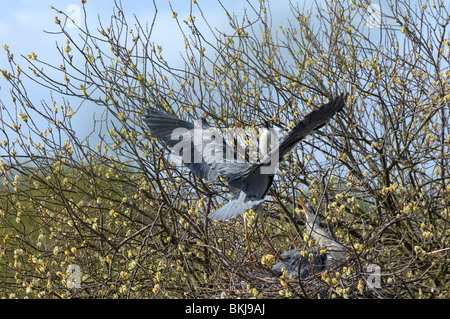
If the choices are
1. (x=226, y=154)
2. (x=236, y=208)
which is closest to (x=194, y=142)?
(x=226, y=154)

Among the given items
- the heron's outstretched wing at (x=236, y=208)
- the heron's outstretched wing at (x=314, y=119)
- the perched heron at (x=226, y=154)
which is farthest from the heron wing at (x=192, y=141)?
the heron's outstretched wing at (x=314, y=119)

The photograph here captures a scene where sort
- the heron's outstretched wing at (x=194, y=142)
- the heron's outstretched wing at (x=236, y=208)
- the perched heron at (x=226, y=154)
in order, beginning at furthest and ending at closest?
the heron's outstretched wing at (x=194, y=142) < the heron's outstretched wing at (x=236, y=208) < the perched heron at (x=226, y=154)

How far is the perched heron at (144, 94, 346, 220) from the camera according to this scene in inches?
175

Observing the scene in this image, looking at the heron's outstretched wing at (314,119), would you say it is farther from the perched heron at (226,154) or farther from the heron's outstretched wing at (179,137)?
the heron's outstretched wing at (179,137)

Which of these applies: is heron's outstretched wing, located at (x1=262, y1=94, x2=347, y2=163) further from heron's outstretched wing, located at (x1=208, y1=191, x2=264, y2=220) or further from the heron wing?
the heron wing

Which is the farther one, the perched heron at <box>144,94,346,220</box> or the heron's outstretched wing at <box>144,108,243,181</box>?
the heron's outstretched wing at <box>144,108,243,181</box>

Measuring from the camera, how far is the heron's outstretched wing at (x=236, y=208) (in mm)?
4797

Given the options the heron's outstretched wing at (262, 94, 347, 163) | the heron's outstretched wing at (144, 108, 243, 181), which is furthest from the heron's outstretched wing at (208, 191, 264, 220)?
the heron's outstretched wing at (262, 94, 347, 163)

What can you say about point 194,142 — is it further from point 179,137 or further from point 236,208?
point 236,208

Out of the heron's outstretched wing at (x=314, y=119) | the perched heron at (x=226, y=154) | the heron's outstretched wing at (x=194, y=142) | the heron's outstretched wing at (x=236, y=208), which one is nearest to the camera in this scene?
the heron's outstretched wing at (x=314, y=119)

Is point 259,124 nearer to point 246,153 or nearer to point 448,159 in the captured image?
point 246,153

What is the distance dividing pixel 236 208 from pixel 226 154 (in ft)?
2.42
